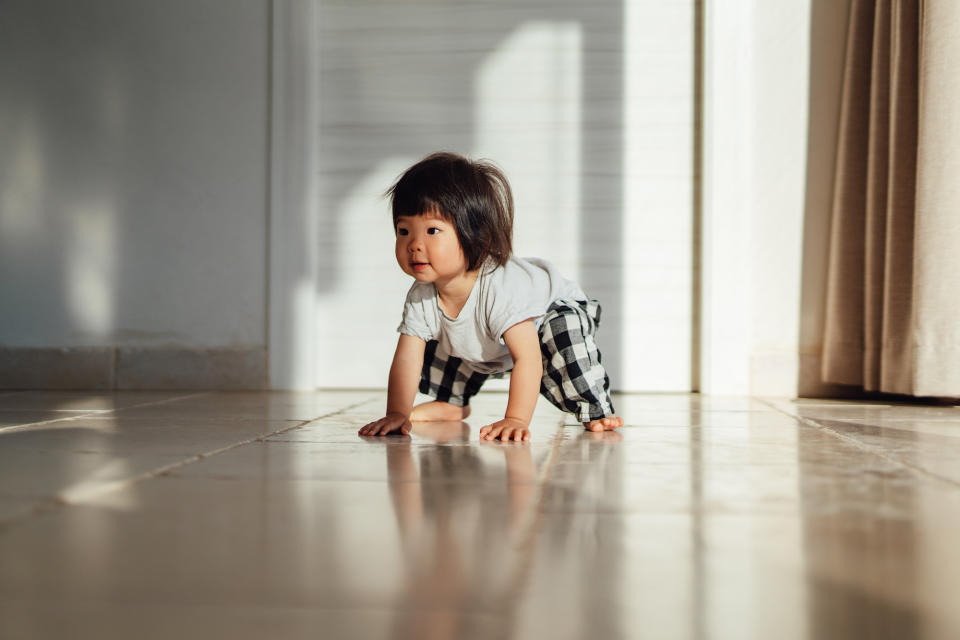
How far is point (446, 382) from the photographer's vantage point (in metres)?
1.63

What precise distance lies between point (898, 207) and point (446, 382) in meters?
1.19

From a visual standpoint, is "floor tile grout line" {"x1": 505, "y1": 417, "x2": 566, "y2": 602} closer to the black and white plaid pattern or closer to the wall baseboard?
the black and white plaid pattern

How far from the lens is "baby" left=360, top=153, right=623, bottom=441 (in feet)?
4.19

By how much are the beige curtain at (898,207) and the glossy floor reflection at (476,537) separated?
701mm

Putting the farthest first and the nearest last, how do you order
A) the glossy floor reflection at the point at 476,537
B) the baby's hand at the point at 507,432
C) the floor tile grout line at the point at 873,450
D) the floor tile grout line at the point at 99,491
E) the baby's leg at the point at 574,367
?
the baby's leg at the point at 574,367 → the baby's hand at the point at 507,432 → the floor tile grout line at the point at 873,450 → the floor tile grout line at the point at 99,491 → the glossy floor reflection at the point at 476,537

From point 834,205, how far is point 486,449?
149 centimetres

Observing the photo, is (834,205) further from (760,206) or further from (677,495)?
(677,495)

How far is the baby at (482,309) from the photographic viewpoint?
1.28 meters

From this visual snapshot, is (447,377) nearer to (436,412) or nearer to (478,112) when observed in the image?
(436,412)

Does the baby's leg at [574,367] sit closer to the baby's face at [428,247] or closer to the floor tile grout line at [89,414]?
the baby's face at [428,247]

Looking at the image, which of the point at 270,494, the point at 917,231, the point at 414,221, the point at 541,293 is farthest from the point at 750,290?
the point at 270,494

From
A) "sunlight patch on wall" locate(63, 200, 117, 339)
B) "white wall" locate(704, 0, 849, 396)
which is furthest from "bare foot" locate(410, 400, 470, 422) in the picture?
"sunlight patch on wall" locate(63, 200, 117, 339)

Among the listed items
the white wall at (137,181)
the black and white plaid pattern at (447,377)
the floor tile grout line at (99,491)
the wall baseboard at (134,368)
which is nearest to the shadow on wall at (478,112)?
the white wall at (137,181)

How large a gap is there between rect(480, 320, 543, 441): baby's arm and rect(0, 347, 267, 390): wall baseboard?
1296mm
